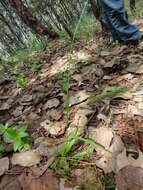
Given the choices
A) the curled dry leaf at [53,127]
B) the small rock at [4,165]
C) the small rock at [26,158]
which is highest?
the curled dry leaf at [53,127]

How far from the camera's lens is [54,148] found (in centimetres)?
145

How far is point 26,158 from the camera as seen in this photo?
144 cm

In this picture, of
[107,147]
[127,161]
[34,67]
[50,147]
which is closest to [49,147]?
[50,147]

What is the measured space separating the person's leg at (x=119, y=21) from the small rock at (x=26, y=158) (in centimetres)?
194

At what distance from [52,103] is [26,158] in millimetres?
702

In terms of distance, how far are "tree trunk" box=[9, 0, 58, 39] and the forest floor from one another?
243cm

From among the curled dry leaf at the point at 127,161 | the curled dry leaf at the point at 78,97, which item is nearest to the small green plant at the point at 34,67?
the curled dry leaf at the point at 78,97

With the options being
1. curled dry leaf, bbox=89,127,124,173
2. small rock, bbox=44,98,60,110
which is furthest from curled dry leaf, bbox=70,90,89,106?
curled dry leaf, bbox=89,127,124,173

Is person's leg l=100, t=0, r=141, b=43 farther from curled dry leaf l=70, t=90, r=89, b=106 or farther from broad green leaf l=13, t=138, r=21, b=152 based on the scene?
broad green leaf l=13, t=138, r=21, b=152

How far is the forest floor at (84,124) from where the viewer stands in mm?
1198

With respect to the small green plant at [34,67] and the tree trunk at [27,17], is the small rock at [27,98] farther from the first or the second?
the tree trunk at [27,17]

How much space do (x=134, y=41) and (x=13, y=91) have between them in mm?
1720

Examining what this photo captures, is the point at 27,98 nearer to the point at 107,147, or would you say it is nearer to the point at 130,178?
the point at 107,147

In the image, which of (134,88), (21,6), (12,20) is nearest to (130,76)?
(134,88)
